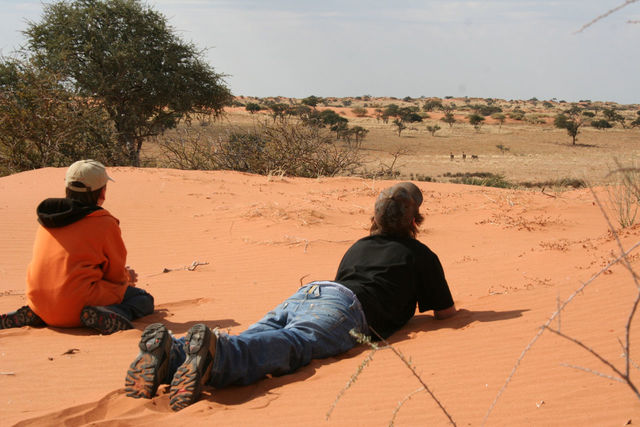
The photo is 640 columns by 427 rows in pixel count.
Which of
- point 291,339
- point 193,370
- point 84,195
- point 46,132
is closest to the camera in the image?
point 193,370

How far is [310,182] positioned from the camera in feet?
42.0

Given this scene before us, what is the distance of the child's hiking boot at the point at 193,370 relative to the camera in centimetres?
318

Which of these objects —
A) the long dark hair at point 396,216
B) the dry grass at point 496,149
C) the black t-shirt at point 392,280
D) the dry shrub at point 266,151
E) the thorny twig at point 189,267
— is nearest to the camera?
the black t-shirt at point 392,280

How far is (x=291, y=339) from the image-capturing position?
12.0 ft

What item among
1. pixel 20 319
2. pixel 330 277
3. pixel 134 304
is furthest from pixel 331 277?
pixel 20 319

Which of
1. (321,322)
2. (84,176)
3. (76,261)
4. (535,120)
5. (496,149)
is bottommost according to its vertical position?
(321,322)

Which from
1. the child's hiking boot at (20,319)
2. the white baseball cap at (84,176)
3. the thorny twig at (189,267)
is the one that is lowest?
the thorny twig at (189,267)

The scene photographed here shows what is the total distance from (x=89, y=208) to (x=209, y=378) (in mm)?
1939

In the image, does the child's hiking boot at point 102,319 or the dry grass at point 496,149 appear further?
the dry grass at point 496,149

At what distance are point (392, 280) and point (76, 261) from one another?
2324 millimetres

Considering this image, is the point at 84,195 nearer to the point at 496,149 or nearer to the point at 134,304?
the point at 134,304

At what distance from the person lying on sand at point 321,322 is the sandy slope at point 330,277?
0.12 metres

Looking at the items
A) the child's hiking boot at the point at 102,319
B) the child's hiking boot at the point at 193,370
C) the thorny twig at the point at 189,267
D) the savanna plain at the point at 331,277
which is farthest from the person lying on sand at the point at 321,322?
the thorny twig at the point at 189,267

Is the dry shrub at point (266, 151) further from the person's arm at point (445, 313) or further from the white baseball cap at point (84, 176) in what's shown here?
the person's arm at point (445, 313)
